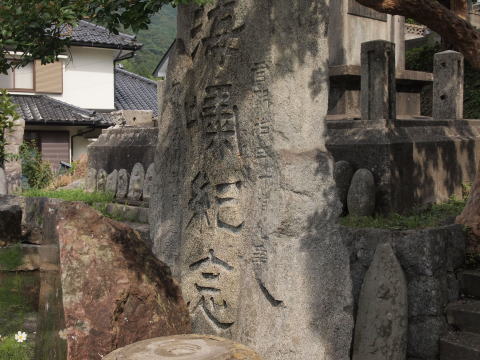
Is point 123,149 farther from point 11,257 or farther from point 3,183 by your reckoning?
point 3,183

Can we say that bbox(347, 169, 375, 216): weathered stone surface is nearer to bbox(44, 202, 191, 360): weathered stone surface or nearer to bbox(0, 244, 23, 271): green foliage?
bbox(44, 202, 191, 360): weathered stone surface

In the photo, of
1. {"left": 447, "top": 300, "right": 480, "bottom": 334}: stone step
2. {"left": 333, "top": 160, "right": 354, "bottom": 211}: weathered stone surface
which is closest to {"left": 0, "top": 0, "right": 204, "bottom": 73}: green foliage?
{"left": 333, "top": 160, "right": 354, "bottom": 211}: weathered stone surface

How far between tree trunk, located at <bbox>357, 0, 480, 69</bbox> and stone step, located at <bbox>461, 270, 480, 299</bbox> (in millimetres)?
1783

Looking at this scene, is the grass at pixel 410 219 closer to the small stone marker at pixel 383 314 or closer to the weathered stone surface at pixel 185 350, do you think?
the small stone marker at pixel 383 314

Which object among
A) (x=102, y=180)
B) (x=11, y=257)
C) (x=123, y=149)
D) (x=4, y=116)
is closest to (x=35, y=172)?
(x=4, y=116)

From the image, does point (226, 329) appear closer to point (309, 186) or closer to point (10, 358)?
point (309, 186)

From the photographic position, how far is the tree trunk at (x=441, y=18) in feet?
16.0

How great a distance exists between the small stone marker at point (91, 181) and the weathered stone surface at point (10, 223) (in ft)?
6.07

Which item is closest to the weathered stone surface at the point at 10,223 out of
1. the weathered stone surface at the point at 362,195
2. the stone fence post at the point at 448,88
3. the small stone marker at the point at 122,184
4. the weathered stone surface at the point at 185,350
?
the small stone marker at the point at 122,184

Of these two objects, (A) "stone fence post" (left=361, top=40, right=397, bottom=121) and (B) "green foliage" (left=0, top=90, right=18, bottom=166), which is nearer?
(A) "stone fence post" (left=361, top=40, right=397, bottom=121)

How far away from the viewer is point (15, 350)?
16.1 feet

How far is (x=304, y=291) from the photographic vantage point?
3.42 metres

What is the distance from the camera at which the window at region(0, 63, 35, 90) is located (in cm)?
1791

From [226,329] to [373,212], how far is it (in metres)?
2.22
